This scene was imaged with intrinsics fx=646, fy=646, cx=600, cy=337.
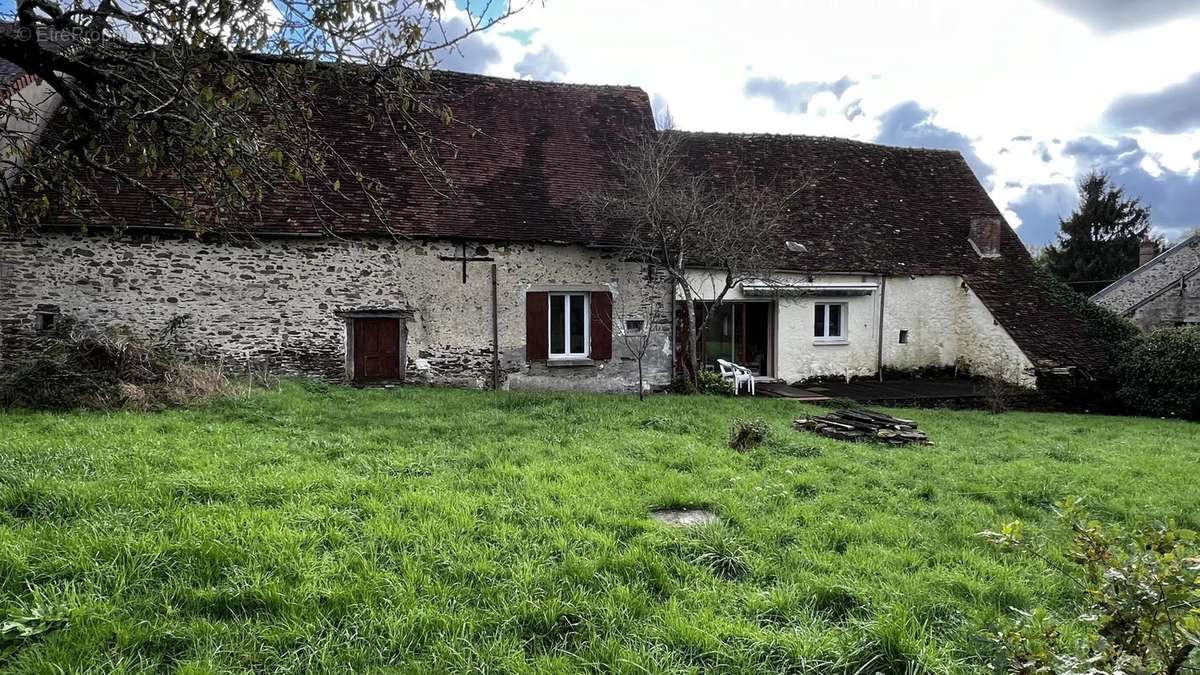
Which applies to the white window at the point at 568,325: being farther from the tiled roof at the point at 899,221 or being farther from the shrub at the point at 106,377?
the shrub at the point at 106,377

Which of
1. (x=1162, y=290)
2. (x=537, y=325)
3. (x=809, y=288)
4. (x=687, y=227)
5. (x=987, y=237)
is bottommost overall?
(x=537, y=325)

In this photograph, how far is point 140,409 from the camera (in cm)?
826

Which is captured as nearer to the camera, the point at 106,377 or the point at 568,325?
the point at 106,377

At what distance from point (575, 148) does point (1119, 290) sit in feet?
78.0

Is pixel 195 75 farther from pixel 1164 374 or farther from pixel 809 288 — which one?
pixel 1164 374

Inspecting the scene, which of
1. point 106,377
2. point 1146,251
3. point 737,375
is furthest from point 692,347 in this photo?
point 1146,251

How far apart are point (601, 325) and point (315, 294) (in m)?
5.61

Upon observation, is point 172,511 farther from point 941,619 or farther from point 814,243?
point 814,243

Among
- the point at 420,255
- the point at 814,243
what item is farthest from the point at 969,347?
the point at 420,255

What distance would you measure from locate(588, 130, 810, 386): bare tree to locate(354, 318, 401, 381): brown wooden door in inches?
188

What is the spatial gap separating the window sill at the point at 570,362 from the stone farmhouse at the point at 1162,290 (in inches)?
618

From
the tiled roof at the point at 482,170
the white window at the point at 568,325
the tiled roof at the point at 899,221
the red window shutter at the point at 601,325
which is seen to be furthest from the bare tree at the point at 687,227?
the tiled roof at the point at 899,221

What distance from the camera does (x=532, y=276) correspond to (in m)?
13.2

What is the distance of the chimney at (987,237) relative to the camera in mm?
17234
